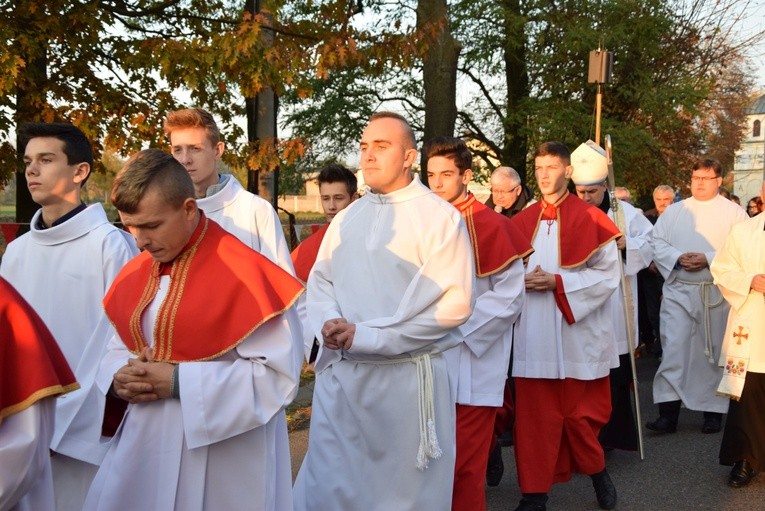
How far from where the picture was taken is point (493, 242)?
572 centimetres

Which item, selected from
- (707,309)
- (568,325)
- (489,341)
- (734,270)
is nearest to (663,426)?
(707,309)

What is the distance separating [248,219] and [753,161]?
307 feet

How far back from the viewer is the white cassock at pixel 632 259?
7.76 m

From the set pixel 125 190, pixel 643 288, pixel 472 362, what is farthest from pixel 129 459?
pixel 643 288

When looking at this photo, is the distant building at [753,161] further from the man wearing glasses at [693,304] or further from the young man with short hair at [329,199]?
the young man with short hair at [329,199]

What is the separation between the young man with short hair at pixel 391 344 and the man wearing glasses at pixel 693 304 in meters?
4.73

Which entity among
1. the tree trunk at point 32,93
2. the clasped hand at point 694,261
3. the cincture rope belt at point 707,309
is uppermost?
the tree trunk at point 32,93

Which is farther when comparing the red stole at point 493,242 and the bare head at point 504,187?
the bare head at point 504,187

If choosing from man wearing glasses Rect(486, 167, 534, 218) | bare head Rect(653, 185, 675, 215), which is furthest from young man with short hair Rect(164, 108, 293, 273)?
bare head Rect(653, 185, 675, 215)

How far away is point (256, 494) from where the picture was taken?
3432mm

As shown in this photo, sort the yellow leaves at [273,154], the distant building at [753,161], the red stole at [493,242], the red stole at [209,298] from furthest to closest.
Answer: the distant building at [753,161] < the yellow leaves at [273,154] < the red stole at [493,242] < the red stole at [209,298]

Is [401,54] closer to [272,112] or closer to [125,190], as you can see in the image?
[272,112]

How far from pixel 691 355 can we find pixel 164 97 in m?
6.07

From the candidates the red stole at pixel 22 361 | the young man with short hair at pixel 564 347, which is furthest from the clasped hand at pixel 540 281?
the red stole at pixel 22 361
